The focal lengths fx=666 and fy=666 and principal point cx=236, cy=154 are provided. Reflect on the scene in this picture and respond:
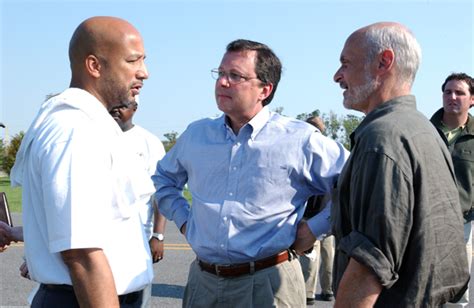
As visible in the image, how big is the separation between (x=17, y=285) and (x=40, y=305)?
5.92 meters

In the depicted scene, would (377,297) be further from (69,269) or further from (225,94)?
(225,94)

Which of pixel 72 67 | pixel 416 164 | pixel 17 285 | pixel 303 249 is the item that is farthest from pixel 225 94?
pixel 17 285

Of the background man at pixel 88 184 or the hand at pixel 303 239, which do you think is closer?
the background man at pixel 88 184

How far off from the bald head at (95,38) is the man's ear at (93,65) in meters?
0.02

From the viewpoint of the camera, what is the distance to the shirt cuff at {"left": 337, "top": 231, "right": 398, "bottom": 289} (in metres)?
2.29

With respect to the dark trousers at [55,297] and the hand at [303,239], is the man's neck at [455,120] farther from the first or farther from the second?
the dark trousers at [55,297]

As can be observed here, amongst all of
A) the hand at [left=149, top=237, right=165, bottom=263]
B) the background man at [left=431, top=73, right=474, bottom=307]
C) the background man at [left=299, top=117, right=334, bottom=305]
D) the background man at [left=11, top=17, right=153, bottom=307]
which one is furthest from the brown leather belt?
the background man at [left=299, top=117, right=334, bottom=305]

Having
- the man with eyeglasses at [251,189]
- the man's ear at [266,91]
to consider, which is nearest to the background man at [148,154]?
the man with eyeglasses at [251,189]

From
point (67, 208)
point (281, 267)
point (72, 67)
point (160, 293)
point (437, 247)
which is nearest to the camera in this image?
point (67, 208)

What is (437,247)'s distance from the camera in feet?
7.96

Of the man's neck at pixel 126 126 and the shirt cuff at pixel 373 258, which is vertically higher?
the shirt cuff at pixel 373 258

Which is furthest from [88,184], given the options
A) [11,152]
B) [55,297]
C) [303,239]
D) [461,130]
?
[11,152]

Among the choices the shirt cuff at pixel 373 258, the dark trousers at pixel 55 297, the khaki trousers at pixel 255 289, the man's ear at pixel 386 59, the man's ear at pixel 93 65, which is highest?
the man's ear at pixel 386 59

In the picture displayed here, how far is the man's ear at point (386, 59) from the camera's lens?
8.46 ft
